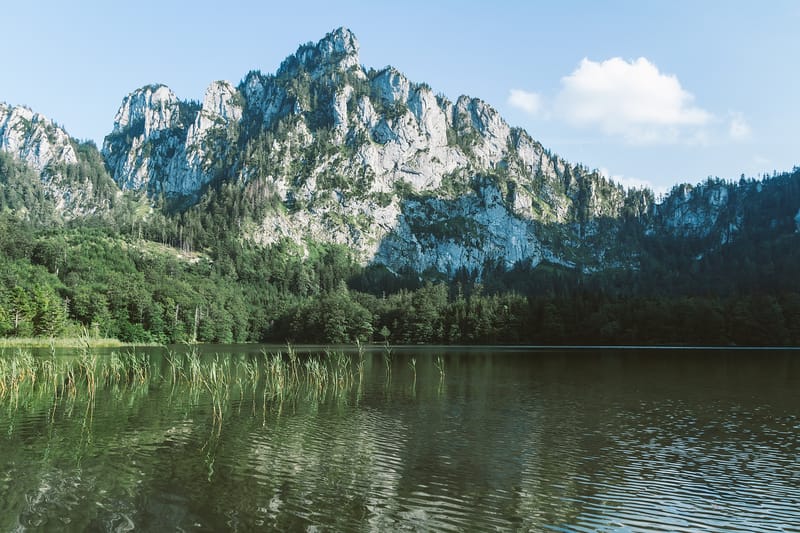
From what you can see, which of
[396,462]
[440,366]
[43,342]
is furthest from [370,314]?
[396,462]

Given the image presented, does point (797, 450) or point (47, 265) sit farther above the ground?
point (47, 265)

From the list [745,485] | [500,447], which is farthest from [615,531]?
[500,447]

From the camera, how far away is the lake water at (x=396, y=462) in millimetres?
17344

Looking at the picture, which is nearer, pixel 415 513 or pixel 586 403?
pixel 415 513

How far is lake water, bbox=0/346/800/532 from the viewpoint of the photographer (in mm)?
17344

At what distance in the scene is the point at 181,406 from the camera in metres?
40.2

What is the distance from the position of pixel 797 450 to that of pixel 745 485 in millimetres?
8781

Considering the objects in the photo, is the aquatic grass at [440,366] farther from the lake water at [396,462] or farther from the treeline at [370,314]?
the treeline at [370,314]

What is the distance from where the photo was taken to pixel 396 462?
963 inches

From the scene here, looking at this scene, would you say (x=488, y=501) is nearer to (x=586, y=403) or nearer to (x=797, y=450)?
(x=797, y=450)

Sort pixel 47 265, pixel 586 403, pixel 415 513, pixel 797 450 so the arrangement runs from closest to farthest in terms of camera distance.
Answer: pixel 415 513, pixel 797 450, pixel 586 403, pixel 47 265

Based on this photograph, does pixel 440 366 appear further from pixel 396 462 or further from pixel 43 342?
pixel 43 342

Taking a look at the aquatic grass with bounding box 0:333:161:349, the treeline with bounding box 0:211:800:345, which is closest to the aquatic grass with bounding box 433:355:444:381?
the aquatic grass with bounding box 0:333:161:349

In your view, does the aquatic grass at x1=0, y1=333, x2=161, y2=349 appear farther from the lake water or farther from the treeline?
the lake water
